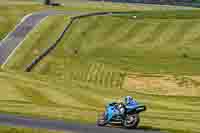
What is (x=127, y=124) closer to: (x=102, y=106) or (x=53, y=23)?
(x=102, y=106)

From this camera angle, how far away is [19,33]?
8844 centimetres

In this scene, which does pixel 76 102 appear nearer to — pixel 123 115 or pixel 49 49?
pixel 123 115

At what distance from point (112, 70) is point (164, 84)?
7689mm

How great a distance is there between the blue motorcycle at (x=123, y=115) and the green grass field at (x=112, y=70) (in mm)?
1033

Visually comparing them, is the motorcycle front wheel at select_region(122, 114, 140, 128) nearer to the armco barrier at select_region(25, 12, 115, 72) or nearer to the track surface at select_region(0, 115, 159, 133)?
the track surface at select_region(0, 115, 159, 133)

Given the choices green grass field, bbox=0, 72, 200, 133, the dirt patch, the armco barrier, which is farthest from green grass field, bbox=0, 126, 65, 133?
the armco barrier

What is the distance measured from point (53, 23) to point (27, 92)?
136 feet

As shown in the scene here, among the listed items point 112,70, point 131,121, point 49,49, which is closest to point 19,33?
point 49,49

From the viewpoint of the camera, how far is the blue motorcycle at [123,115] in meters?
33.0

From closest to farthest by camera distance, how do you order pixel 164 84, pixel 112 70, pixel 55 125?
pixel 55 125, pixel 164 84, pixel 112 70

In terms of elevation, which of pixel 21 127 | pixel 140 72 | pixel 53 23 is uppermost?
pixel 53 23

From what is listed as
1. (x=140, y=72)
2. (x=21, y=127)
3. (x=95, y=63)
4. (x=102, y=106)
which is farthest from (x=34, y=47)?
(x=21, y=127)

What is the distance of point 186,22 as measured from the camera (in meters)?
95.6

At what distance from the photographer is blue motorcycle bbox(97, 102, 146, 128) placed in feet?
108
